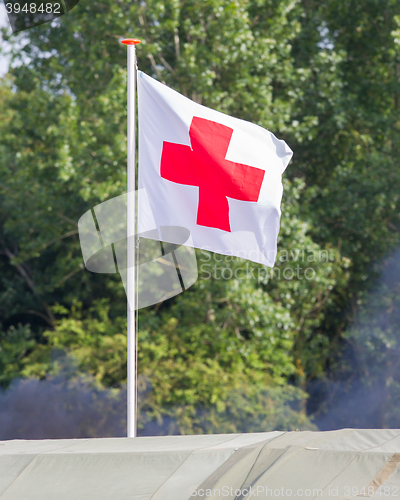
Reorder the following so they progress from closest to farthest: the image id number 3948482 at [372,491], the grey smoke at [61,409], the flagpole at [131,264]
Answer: the image id number 3948482 at [372,491], the flagpole at [131,264], the grey smoke at [61,409]

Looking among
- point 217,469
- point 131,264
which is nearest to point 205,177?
point 131,264

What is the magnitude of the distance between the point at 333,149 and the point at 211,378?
4.39 metres

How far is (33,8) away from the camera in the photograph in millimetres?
8398

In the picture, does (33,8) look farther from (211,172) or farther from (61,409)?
(61,409)

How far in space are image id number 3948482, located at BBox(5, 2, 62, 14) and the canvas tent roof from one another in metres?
7.09

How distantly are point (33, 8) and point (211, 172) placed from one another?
19.6 ft

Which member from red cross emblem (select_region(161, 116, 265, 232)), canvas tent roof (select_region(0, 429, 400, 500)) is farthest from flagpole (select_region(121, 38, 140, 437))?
canvas tent roof (select_region(0, 429, 400, 500))

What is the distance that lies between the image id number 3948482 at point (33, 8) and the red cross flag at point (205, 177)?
5.29 m

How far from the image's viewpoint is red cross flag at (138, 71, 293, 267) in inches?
152
